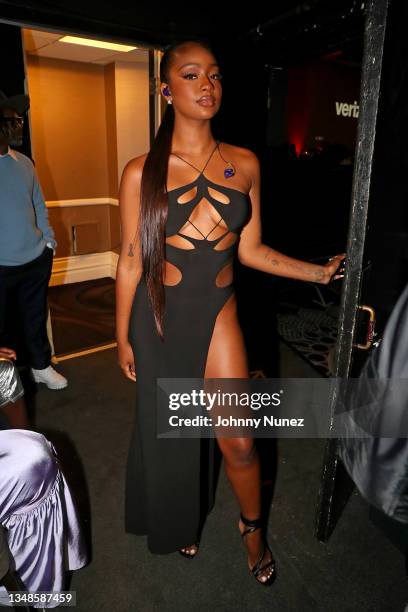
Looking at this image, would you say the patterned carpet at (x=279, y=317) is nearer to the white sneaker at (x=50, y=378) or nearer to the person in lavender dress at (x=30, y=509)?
the white sneaker at (x=50, y=378)

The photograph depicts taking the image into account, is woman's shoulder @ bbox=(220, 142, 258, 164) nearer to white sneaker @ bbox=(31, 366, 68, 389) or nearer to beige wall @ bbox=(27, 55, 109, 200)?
white sneaker @ bbox=(31, 366, 68, 389)

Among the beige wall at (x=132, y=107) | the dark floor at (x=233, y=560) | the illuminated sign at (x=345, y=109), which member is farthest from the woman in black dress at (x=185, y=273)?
the illuminated sign at (x=345, y=109)

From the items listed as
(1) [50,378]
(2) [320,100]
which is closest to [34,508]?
(1) [50,378]

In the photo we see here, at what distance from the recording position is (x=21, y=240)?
112 inches

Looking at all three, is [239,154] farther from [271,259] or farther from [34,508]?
[34,508]

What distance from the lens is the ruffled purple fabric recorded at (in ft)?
4.49

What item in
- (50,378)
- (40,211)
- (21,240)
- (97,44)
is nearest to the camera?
(21,240)

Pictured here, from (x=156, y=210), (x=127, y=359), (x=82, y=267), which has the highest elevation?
(x=156, y=210)

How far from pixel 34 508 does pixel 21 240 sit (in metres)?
1.87

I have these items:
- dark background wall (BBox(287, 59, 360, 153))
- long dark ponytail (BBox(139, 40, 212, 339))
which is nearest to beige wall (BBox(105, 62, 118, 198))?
dark background wall (BBox(287, 59, 360, 153))

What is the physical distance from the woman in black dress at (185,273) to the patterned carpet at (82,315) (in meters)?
2.35

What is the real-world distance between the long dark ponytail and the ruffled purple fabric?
626 mm

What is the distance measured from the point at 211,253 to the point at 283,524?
1429 mm

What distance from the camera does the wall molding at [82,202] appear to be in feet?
17.8
